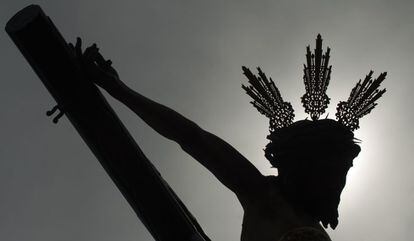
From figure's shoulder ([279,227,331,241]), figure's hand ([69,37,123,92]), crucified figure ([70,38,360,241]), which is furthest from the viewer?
figure's hand ([69,37,123,92])

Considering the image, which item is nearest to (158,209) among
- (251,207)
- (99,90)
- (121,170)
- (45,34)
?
(121,170)

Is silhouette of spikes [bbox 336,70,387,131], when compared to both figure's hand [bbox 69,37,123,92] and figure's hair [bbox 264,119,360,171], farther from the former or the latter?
figure's hand [bbox 69,37,123,92]

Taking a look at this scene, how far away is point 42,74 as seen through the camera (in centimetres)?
369

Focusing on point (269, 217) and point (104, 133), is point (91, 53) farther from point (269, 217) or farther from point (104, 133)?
point (269, 217)

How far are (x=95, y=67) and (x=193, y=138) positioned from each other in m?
0.89

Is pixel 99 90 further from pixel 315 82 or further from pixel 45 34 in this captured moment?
pixel 315 82

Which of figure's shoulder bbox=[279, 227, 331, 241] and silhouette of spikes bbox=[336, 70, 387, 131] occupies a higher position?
silhouette of spikes bbox=[336, 70, 387, 131]

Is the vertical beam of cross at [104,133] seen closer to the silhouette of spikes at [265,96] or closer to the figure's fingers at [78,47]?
the figure's fingers at [78,47]

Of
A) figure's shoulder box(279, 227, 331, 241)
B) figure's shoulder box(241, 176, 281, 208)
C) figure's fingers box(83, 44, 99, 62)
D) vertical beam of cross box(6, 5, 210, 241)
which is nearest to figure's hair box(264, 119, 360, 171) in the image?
figure's shoulder box(241, 176, 281, 208)

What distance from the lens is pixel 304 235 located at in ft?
10.7

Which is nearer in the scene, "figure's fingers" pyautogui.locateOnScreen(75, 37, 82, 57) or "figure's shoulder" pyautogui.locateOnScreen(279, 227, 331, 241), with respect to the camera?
"figure's shoulder" pyautogui.locateOnScreen(279, 227, 331, 241)

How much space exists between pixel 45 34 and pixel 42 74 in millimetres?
286

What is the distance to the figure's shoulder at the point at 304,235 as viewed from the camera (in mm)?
3254

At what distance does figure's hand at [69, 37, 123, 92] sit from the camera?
3.81 metres
